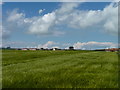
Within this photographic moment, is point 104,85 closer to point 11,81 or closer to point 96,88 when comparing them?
point 96,88

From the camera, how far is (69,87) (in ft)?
34.6

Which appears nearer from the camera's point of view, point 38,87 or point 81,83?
point 38,87

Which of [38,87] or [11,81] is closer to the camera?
[38,87]

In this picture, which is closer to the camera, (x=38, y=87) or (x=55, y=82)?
Answer: (x=38, y=87)

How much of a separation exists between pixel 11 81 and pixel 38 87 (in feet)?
5.83

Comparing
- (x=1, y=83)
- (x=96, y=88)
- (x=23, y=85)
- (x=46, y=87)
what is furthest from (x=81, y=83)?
(x=1, y=83)

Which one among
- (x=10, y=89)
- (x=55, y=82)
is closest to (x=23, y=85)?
(x=10, y=89)

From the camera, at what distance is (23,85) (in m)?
10.9

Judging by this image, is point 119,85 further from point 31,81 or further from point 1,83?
point 1,83

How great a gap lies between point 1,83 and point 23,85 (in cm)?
114

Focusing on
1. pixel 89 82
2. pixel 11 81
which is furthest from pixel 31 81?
pixel 89 82

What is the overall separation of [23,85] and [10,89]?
2.48 feet

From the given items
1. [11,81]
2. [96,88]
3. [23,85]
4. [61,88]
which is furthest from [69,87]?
[11,81]

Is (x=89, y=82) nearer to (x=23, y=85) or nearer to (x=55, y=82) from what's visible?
(x=55, y=82)
